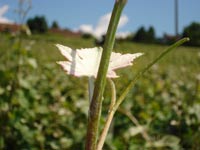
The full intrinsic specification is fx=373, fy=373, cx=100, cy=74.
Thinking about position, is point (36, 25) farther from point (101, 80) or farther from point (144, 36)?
point (101, 80)

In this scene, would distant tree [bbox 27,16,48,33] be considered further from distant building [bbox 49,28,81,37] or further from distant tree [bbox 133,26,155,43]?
distant tree [bbox 133,26,155,43]

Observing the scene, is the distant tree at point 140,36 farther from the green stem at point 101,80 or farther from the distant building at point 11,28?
the green stem at point 101,80

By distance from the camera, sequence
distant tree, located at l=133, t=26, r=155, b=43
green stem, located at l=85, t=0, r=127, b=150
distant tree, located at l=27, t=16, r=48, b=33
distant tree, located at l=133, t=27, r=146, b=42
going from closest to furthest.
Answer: green stem, located at l=85, t=0, r=127, b=150 < distant tree, located at l=27, t=16, r=48, b=33 < distant tree, located at l=133, t=26, r=155, b=43 < distant tree, located at l=133, t=27, r=146, b=42

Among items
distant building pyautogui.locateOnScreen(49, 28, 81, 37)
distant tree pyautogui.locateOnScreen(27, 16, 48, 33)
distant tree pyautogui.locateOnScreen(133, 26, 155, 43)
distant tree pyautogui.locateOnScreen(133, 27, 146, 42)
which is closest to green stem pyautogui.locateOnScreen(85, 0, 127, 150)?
distant tree pyautogui.locateOnScreen(27, 16, 48, 33)

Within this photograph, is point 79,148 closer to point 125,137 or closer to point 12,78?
point 125,137

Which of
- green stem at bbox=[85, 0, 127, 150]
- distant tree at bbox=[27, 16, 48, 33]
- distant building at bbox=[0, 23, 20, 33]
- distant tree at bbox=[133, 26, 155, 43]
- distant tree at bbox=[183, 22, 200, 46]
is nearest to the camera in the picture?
green stem at bbox=[85, 0, 127, 150]

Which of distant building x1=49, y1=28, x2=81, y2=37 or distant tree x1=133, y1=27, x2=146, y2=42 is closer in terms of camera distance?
distant building x1=49, y1=28, x2=81, y2=37

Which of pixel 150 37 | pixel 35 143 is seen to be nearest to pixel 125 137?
pixel 35 143
